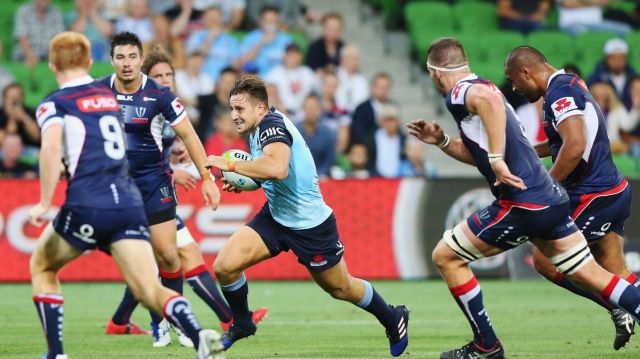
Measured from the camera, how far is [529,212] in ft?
26.9

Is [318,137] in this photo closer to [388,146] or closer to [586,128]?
[388,146]

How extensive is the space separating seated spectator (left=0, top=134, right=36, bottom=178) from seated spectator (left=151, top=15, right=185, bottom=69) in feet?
9.70

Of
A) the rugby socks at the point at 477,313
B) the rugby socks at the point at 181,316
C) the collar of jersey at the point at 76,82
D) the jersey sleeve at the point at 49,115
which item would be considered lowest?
the rugby socks at the point at 477,313

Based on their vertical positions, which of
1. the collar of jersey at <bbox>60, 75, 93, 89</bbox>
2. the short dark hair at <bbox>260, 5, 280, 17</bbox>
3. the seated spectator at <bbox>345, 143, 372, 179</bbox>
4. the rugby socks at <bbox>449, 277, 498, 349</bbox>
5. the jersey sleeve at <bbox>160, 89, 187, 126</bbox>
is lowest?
the seated spectator at <bbox>345, 143, 372, 179</bbox>

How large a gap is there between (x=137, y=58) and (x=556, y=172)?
350 cm

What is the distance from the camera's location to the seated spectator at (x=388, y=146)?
1759 cm

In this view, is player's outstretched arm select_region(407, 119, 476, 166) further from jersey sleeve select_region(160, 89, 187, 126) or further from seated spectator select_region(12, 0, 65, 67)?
seated spectator select_region(12, 0, 65, 67)

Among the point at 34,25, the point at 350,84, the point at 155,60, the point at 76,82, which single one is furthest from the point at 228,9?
the point at 76,82

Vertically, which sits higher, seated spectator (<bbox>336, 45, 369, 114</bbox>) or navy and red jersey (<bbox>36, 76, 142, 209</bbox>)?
navy and red jersey (<bbox>36, 76, 142, 209</bbox>)

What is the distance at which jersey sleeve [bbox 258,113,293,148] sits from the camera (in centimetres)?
847

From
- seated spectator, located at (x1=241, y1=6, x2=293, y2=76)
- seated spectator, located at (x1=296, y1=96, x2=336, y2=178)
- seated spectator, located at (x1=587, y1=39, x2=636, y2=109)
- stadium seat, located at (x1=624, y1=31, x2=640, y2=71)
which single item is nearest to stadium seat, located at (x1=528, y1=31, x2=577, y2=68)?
stadium seat, located at (x1=624, y1=31, x2=640, y2=71)

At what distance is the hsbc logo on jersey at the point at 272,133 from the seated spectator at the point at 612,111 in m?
10.4

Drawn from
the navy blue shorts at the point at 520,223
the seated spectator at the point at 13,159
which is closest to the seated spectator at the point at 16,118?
the seated spectator at the point at 13,159

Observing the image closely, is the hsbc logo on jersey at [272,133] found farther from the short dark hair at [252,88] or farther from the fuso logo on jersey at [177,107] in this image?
the fuso logo on jersey at [177,107]
